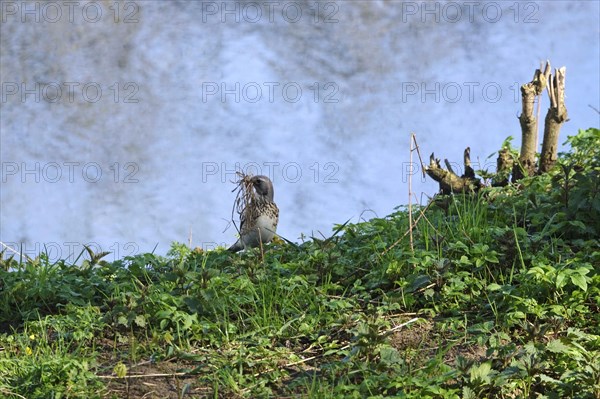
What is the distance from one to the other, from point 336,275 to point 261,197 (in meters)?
2.50

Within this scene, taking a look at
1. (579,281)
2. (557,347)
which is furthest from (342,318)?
(579,281)

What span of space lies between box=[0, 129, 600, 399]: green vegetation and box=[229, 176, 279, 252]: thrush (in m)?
1.27

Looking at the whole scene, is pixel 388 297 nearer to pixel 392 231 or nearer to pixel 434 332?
pixel 434 332

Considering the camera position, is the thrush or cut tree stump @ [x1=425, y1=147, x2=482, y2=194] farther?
cut tree stump @ [x1=425, y1=147, x2=482, y2=194]

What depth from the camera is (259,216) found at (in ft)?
30.0

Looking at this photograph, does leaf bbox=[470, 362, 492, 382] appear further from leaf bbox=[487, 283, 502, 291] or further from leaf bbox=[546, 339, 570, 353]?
leaf bbox=[487, 283, 502, 291]

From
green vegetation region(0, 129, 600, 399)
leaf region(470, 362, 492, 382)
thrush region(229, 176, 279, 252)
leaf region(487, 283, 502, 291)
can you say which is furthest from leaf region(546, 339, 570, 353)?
thrush region(229, 176, 279, 252)

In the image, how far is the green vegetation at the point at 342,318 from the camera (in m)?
5.11

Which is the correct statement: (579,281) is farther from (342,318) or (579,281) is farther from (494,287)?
(342,318)

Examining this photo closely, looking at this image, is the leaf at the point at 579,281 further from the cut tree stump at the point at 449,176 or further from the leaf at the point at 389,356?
the cut tree stump at the point at 449,176

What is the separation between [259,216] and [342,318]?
3.41 metres

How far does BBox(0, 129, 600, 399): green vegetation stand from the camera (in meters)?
5.11

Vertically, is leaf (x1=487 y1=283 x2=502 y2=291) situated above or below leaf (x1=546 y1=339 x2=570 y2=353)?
above

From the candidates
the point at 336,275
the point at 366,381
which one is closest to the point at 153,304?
the point at 336,275
